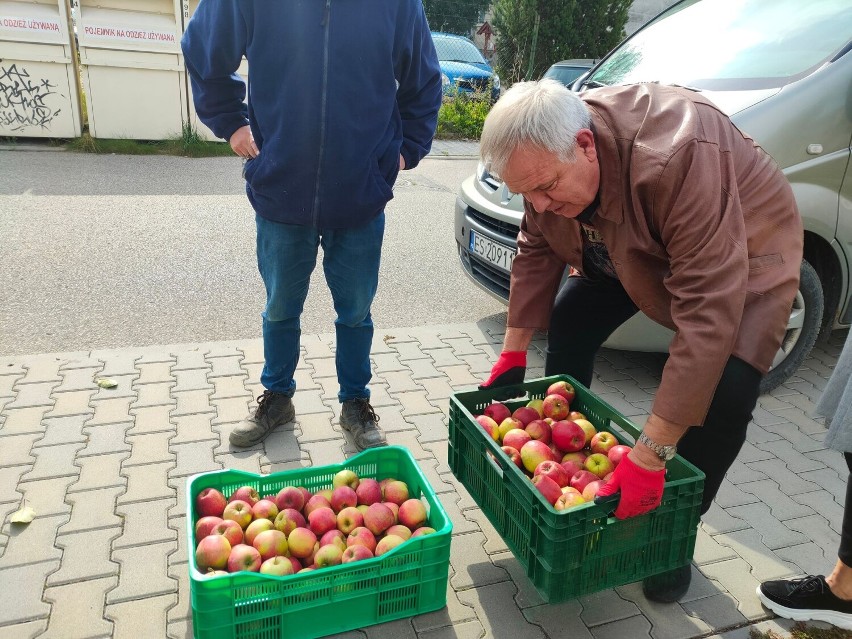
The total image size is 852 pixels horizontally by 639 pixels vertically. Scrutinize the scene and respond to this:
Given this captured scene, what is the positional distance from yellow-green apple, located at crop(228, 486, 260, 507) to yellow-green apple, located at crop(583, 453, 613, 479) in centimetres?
124

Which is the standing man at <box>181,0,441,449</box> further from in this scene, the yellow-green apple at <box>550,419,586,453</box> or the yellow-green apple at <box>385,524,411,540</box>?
the yellow-green apple at <box>550,419,586,453</box>

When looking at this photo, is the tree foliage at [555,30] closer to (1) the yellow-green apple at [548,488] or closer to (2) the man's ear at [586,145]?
(2) the man's ear at [586,145]

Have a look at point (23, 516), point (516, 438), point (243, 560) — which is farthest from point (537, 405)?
point (23, 516)

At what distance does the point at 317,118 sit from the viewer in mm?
2854

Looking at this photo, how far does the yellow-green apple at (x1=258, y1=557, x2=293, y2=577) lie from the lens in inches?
89.4

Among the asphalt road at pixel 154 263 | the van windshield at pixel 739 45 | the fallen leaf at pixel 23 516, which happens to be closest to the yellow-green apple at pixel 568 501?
the fallen leaf at pixel 23 516

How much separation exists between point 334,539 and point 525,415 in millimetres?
906

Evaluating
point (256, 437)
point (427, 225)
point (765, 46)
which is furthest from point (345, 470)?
point (427, 225)

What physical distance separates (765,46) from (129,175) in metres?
7.21

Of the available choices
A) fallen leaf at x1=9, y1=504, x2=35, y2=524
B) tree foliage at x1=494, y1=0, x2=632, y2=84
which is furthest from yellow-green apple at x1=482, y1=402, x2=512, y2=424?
tree foliage at x1=494, y1=0, x2=632, y2=84

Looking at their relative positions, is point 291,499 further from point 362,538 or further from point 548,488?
point 548,488

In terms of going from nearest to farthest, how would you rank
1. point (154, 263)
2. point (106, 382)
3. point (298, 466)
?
1. point (298, 466)
2. point (106, 382)
3. point (154, 263)

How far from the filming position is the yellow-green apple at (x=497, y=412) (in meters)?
2.87

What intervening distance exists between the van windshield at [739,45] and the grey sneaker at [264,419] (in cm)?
285
